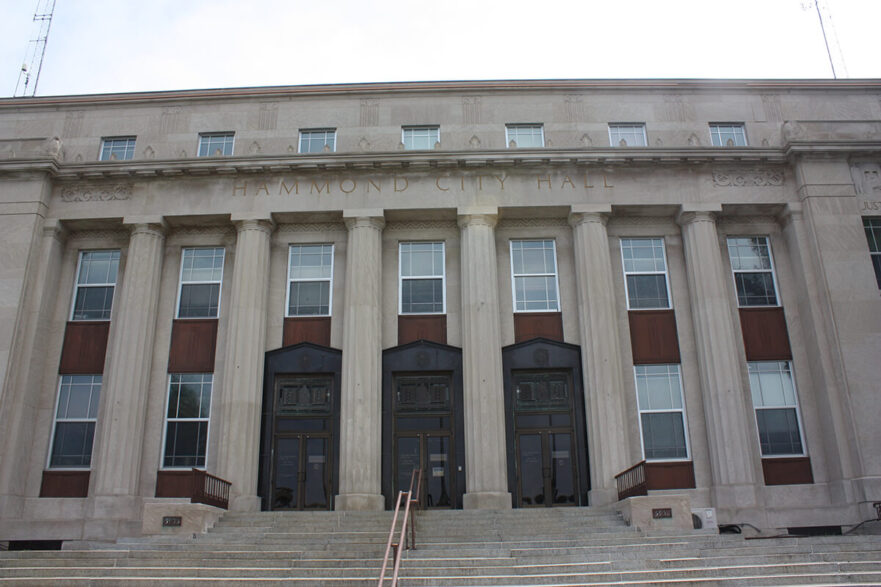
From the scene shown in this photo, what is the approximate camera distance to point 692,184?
22.4m

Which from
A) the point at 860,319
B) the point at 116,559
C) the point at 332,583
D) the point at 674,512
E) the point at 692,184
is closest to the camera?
the point at 332,583

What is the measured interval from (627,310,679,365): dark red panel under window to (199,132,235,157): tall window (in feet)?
46.7

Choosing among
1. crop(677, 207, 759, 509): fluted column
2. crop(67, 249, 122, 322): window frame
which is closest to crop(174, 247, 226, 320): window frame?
crop(67, 249, 122, 322): window frame

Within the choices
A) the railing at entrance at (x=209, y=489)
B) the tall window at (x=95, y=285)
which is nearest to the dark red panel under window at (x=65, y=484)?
the railing at entrance at (x=209, y=489)

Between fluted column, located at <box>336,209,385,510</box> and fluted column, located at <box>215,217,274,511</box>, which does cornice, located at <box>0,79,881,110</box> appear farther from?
fluted column, located at <box>215,217,274,511</box>

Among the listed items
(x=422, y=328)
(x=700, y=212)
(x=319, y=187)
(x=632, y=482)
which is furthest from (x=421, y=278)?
(x=700, y=212)

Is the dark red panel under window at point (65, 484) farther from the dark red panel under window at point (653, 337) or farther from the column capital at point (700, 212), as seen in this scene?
the column capital at point (700, 212)

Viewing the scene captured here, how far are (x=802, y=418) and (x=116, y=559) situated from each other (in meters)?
18.1

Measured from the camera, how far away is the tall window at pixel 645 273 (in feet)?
72.6

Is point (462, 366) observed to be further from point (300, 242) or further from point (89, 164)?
point (89, 164)

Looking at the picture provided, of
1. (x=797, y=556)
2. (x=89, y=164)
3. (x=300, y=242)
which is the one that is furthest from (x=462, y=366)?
(x=89, y=164)

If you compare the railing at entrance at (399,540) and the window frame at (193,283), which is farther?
the window frame at (193,283)

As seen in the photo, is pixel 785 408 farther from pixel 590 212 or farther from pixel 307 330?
pixel 307 330

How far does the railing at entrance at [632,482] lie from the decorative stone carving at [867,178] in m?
11.8
